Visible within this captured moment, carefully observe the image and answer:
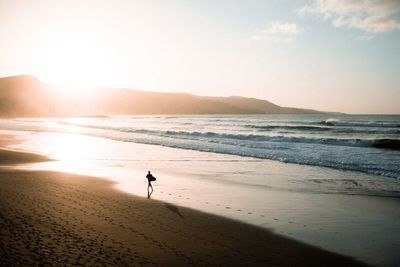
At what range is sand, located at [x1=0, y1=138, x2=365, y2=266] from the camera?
23.6 feet

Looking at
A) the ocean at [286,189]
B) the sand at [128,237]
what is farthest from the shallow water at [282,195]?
the sand at [128,237]

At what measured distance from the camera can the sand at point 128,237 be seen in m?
7.18

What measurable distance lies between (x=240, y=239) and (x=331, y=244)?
6.97ft

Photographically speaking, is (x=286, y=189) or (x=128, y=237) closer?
(x=128, y=237)

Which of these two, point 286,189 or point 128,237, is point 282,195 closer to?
point 286,189

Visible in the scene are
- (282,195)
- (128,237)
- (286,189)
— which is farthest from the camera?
(286,189)

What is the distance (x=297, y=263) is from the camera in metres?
7.30

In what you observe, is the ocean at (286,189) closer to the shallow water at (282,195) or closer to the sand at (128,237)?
the shallow water at (282,195)

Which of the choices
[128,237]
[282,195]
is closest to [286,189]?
[282,195]

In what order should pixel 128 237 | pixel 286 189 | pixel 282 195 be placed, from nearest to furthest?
pixel 128 237 → pixel 282 195 → pixel 286 189

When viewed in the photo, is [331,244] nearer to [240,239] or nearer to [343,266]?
[343,266]

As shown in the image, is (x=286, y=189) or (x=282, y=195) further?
(x=286, y=189)

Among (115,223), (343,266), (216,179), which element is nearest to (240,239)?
(343,266)

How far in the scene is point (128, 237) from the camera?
8414mm
